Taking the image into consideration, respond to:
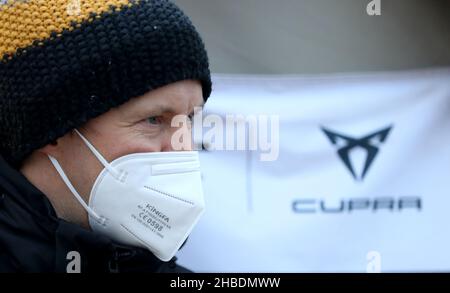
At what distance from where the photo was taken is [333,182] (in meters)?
3.06

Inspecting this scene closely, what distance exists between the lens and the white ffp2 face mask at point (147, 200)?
176 cm

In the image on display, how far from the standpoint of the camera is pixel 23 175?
5.75 feet

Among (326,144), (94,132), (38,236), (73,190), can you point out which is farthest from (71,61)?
(326,144)

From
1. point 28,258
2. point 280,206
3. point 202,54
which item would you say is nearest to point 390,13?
point 280,206

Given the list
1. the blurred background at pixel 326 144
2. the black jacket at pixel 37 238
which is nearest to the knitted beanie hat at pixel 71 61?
the black jacket at pixel 37 238

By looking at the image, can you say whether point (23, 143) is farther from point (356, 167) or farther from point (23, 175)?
point (356, 167)

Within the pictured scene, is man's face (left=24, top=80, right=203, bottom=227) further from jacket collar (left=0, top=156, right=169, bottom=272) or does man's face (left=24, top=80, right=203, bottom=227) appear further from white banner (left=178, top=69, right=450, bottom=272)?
white banner (left=178, top=69, right=450, bottom=272)

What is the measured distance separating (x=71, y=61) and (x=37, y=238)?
17.7 inches

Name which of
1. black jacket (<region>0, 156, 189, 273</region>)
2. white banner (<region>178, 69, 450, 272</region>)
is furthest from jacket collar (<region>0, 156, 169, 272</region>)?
white banner (<region>178, 69, 450, 272</region>)

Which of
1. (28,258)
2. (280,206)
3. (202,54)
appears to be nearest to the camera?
(28,258)

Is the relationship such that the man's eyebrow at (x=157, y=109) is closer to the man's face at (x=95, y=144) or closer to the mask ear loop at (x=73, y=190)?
the man's face at (x=95, y=144)

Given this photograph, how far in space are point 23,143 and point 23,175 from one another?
0.09 metres

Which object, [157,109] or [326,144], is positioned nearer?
[157,109]

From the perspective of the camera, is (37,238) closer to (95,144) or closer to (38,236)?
(38,236)
